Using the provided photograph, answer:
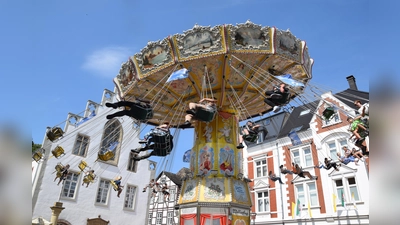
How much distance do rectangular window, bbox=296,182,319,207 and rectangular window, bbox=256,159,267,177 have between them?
3.08m

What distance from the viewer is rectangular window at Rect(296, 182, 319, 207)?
59.5 feet

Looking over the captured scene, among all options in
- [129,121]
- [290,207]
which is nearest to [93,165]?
[129,121]

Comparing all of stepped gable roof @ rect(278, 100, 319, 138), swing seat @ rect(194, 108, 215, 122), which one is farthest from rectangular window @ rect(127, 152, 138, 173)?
swing seat @ rect(194, 108, 215, 122)

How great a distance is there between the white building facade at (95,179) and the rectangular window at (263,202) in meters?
9.11

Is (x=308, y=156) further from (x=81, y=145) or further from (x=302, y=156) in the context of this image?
(x=81, y=145)

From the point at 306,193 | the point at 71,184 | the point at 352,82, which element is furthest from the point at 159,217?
the point at 352,82

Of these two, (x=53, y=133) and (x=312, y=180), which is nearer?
(x=53, y=133)

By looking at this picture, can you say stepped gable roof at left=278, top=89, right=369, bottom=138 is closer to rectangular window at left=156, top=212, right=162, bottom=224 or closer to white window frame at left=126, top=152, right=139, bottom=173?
white window frame at left=126, top=152, right=139, bottom=173

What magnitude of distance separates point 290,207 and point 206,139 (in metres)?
12.3

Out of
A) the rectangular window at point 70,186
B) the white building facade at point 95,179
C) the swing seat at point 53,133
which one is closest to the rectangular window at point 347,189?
the white building facade at point 95,179

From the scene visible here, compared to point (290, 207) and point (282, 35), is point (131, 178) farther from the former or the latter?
point (282, 35)

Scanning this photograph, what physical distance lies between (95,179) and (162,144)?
43.1 feet

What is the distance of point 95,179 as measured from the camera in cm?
1947

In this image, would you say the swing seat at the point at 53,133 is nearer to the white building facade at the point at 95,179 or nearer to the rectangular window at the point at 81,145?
the white building facade at the point at 95,179
